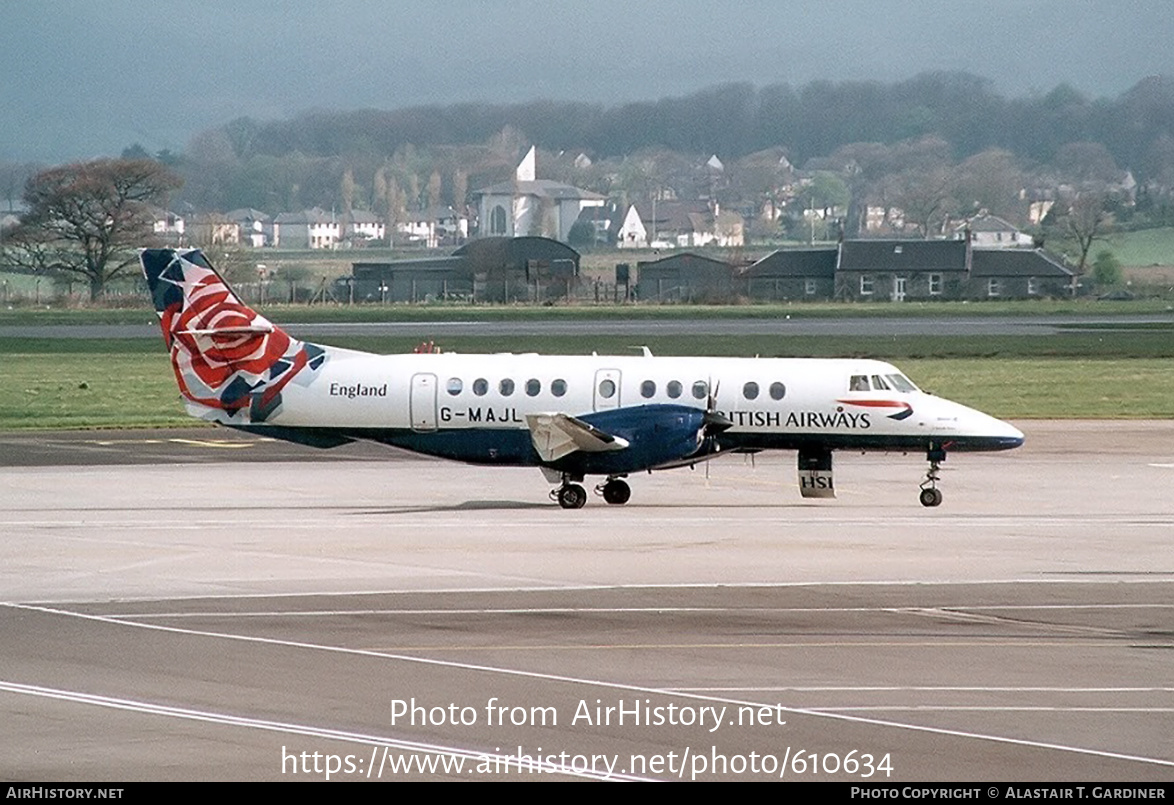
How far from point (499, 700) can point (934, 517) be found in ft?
56.7

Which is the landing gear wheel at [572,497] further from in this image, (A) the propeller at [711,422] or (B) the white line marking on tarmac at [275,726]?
(B) the white line marking on tarmac at [275,726]

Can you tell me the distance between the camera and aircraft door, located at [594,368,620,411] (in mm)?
35875

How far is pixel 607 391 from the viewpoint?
35969mm

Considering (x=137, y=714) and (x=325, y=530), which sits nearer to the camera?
(x=137, y=714)

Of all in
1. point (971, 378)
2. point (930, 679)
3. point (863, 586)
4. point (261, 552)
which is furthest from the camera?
point (971, 378)

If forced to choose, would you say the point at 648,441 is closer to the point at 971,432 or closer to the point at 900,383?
the point at 900,383

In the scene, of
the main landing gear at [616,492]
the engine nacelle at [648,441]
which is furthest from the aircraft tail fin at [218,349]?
the main landing gear at [616,492]

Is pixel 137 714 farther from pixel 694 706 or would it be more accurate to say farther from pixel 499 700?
pixel 694 706

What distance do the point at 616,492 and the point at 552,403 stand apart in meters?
2.14

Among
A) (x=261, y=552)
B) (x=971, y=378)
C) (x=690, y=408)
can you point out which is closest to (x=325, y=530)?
(x=261, y=552)

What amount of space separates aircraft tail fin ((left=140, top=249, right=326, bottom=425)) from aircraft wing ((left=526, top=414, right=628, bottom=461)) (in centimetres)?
496

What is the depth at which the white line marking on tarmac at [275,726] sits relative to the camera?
15.2m

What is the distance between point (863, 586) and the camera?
25359 millimetres
